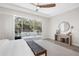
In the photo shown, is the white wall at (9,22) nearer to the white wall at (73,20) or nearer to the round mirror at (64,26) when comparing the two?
the white wall at (73,20)

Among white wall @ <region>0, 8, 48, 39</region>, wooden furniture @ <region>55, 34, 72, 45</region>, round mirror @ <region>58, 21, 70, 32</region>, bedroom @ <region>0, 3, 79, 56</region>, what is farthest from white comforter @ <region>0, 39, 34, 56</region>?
round mirror @ <region>58, 21, 70, 32</region>

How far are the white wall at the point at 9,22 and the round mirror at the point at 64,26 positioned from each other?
1.00 meters

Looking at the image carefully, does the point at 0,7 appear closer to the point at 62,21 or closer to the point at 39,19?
the point at 39,19

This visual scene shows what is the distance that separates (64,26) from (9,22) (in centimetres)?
311

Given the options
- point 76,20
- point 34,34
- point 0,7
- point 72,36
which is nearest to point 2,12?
point 0,7

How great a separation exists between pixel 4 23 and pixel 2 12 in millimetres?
397

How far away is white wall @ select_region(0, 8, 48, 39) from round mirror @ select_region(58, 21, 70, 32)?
100 cm

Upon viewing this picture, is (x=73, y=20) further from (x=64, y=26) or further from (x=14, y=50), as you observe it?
(x=14, y=50)

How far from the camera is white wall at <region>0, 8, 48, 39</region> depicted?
2.50m

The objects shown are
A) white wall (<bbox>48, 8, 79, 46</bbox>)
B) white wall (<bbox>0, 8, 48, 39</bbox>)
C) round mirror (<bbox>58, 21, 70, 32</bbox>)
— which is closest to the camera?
white wall (<bbox>0, 8, 48, 39</bbox>)

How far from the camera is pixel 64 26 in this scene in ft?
14.2

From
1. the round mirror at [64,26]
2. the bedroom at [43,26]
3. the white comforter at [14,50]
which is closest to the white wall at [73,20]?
the bedroom at [43,26]

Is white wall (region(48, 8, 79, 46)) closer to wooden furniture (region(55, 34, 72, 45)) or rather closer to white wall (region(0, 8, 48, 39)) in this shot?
wooden furniture (region(55, 34, 72, 45))

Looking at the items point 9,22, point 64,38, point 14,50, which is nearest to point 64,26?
point 64,38
